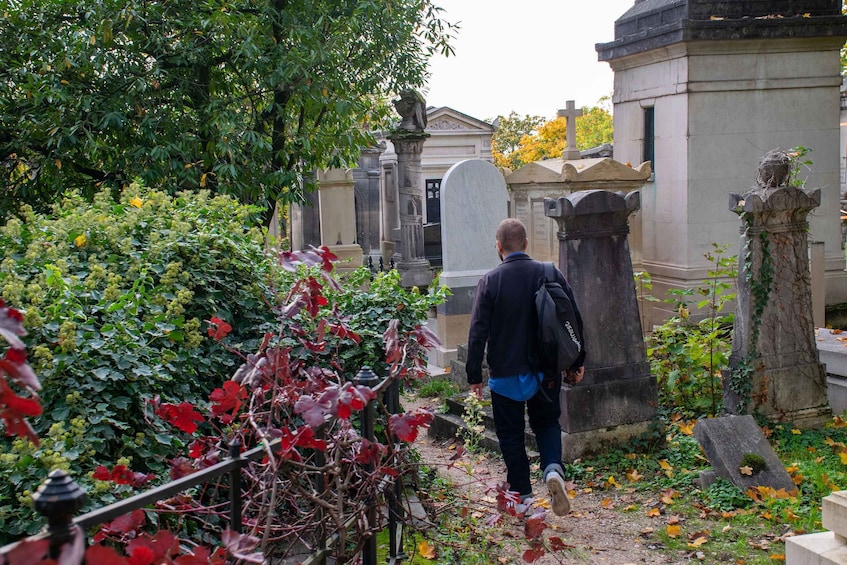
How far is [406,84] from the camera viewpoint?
10.0m

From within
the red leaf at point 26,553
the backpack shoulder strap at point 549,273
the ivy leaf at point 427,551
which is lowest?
the ivy leaf at point 427,551

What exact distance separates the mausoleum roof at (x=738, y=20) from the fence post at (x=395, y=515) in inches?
324

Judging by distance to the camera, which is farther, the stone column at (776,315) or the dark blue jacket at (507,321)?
the stone column at (776,315)

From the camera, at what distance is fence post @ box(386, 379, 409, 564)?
12.5ft

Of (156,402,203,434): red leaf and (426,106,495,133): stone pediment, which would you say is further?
(426,106,495,133): stone pediment

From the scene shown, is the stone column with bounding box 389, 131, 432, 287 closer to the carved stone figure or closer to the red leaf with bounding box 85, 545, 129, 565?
the carved stone figure

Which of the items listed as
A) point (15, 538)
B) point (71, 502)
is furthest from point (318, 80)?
point (71, 502)

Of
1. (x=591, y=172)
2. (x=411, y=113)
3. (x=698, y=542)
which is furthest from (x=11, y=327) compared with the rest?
(x=411, y=113)

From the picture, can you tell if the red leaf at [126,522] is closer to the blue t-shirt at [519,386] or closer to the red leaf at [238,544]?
the red leaf at [238,544]

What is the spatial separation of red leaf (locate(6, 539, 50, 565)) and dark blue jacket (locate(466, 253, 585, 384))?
3.87 metres

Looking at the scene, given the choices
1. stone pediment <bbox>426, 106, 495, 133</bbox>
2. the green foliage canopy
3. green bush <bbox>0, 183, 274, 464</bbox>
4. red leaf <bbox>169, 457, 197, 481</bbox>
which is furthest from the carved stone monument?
red leaf <bbox>169, 457, 197, 481</bbox>

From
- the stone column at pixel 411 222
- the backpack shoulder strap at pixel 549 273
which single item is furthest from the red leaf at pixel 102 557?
the stone column at pixel 411 222

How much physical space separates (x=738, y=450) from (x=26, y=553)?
5.09 meters

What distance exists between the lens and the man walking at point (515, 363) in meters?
5.16
